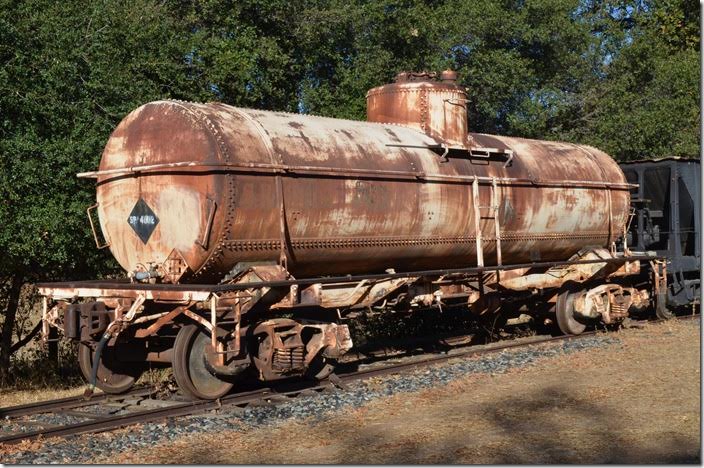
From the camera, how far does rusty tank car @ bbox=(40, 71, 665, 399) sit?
10383mm

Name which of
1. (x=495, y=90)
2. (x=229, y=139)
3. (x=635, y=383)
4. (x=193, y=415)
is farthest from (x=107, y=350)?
(x=495, y=90)

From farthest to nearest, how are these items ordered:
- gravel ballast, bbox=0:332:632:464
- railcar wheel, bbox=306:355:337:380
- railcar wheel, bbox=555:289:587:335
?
railcar wheel, bbox=555:289:587:335, railcar wheel, bbox=306:355:337:380, gravel ballast, bbox=0:332:632:464

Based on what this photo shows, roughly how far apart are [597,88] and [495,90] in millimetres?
4069

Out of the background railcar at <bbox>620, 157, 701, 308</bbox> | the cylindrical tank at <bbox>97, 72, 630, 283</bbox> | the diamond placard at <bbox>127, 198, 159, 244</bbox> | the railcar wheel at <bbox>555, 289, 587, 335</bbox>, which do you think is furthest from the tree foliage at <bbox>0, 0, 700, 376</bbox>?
the railcar wheel at <bbox>555, 289, 587, 335</bbox>

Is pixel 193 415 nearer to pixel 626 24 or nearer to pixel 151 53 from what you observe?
pixel 151 53

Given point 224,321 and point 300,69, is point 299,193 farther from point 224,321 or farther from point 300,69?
point 300,69

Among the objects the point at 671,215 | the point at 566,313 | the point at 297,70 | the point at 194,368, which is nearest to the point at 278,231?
the point at 194,368

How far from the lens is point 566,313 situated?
1628 centimetres

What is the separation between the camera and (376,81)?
2339 centimetres

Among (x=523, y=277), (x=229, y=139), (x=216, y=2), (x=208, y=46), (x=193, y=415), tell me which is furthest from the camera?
(x=216, y=2)

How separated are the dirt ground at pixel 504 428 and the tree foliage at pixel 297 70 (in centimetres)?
599

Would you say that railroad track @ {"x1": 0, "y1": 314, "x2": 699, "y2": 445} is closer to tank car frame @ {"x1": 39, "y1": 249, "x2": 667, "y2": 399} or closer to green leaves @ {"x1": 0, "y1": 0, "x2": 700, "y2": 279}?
tank car frame @ {"x1": 39, "y1": 249, "x2": 667, "y2": 399}

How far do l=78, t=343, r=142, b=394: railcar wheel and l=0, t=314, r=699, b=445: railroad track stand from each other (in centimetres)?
14

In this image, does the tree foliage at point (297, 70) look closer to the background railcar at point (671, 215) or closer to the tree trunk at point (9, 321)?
the tree trunk at point (9, 321)
